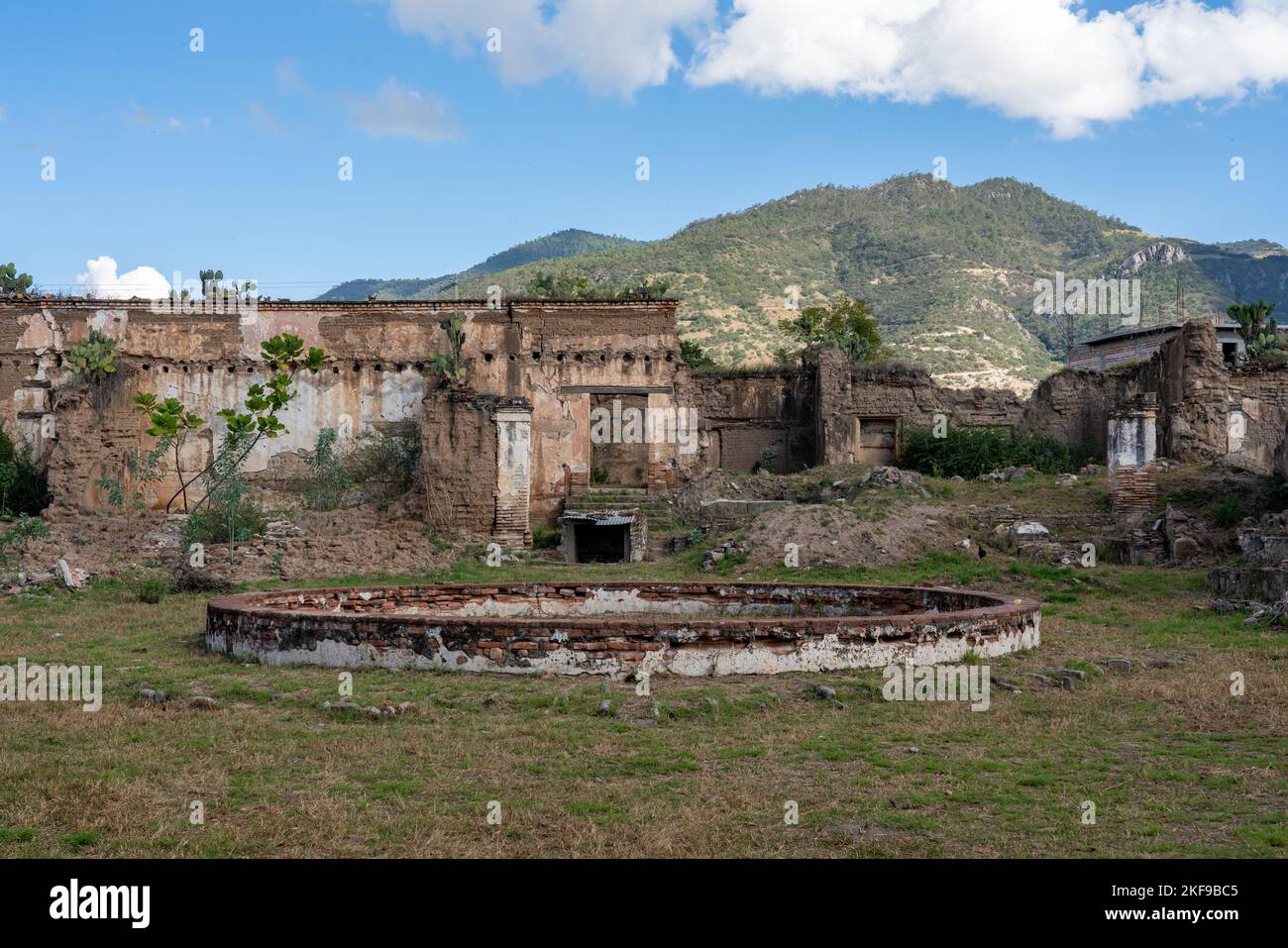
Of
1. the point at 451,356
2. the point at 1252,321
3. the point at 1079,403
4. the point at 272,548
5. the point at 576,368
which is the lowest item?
the point at 272,548

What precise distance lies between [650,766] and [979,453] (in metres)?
26.4

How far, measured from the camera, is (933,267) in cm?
8462

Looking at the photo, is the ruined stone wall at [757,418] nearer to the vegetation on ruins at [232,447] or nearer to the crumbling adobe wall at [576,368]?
the crumbling adobe wall at [576,368]

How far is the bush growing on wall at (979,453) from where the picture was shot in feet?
106

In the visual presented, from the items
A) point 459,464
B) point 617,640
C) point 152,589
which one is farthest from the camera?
point 459,464

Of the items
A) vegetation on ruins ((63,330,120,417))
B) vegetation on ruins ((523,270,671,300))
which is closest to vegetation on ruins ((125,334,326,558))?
vegetation on ruins ((63,330,120,417))

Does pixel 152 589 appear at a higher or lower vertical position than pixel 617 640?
lower

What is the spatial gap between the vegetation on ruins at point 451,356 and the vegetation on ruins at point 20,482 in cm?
1037

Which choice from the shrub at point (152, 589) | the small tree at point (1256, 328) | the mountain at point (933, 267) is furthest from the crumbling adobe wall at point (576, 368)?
the mountain at point (933, 267)

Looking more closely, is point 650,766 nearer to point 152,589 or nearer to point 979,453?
point 152,589

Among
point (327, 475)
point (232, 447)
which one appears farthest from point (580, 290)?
point (232, 447)

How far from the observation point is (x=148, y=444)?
3203 cm
